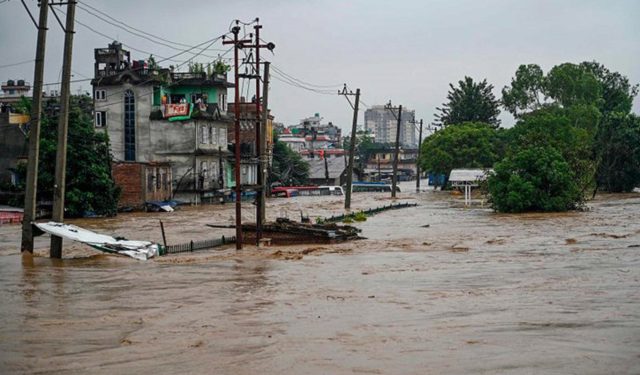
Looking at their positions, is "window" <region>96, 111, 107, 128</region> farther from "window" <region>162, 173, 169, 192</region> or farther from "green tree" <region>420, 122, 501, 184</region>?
"green tree" <region>420, 122, 501, 184</region>

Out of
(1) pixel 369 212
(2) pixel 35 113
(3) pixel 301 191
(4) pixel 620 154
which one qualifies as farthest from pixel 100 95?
(4) pixel 620 154

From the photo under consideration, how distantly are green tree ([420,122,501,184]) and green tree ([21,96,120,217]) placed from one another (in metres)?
43.7

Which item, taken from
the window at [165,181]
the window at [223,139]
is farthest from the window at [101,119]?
the window at [223,139]

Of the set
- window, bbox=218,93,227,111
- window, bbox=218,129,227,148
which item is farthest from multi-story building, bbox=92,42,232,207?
window, bbox=218,93,227,111

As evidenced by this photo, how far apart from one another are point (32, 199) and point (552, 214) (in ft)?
92.4

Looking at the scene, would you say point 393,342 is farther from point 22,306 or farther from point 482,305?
point 22,306

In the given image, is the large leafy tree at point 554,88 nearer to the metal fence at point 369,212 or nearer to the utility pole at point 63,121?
the metal fence at point 369,212

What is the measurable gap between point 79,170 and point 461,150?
45.8 meters

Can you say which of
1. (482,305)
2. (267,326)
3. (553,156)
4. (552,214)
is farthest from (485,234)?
(267,326)

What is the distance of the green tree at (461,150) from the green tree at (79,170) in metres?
43.7

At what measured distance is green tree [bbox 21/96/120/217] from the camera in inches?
1683

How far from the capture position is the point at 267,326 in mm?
12344

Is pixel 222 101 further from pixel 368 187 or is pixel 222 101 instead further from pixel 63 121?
pixel 63 121

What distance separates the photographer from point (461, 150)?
80.8 m
